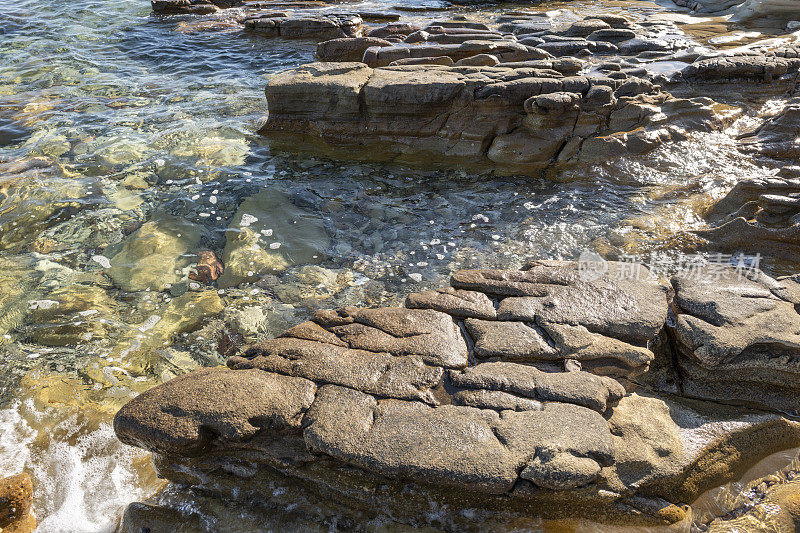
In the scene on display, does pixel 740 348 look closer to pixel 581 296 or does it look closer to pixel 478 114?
pixel 581 296

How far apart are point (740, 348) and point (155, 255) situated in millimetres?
6189

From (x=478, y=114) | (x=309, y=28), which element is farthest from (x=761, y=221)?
(x=309, y=28)

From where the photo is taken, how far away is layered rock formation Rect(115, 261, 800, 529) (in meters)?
3.04

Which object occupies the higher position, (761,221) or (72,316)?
(761,221)

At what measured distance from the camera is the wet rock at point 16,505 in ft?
10.9

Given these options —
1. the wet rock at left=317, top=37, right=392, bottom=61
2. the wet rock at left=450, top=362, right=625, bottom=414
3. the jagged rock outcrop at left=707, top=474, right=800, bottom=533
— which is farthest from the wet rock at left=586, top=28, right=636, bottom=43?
the jagged rock outcrop at left=707, top=474, right=800, bottom=533

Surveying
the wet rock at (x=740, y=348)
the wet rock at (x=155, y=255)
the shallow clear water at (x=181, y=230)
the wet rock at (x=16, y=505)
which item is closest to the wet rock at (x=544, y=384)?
the wet rock at (x=740, y=348)

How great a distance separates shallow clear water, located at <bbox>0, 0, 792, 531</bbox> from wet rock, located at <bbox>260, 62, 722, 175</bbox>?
0.45 metres

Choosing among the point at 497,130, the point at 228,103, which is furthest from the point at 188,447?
the point at 228,103

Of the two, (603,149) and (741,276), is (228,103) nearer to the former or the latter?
(603,149)

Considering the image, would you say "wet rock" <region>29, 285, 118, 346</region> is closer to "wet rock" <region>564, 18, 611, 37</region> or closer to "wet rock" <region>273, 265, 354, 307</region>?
"wet rock" <region>273, 265, 354, 307</region>

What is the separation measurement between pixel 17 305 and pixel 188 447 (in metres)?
3.66

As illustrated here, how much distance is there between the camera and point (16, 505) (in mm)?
3348

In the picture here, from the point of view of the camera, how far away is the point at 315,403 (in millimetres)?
3326
